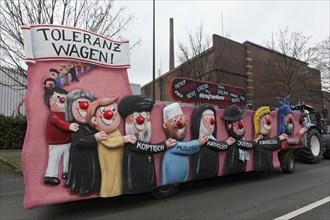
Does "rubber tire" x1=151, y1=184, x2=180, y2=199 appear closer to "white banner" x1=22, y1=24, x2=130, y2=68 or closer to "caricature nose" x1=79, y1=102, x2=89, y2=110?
"caricature nose" x1=79, y1=102, x2=89, y2=110

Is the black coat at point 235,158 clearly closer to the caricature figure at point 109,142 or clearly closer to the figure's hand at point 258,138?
the figure's hand at point 258,138

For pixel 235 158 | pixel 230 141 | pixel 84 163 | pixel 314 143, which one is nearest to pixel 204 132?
pixel 230 141

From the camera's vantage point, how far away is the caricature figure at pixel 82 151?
4.86m

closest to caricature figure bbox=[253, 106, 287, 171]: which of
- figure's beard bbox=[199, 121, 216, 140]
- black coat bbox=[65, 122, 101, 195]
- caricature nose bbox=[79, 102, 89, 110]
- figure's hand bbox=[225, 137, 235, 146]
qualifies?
figure's hand bbox=[225, 137, 235, 146]

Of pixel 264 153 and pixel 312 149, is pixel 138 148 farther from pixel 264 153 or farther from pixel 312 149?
pixel 312 149

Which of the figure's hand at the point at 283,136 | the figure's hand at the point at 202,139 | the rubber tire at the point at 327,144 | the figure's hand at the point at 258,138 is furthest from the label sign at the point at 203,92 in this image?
the rubber tire at the point at 327,144

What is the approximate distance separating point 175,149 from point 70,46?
2.98 metres

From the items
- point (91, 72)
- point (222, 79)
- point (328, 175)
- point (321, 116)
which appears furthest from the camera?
point (222, 79)

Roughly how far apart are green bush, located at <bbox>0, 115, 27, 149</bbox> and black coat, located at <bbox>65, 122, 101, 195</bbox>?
1172 centimetres

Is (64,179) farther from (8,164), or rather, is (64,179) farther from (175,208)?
(8,164)

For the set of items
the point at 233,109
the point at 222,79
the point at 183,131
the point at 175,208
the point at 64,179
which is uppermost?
the point at 222,79

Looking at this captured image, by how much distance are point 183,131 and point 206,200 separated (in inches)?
62.0

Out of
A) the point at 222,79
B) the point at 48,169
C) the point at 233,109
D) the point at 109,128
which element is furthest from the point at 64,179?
the point at 222,79

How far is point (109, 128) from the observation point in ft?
17.0
